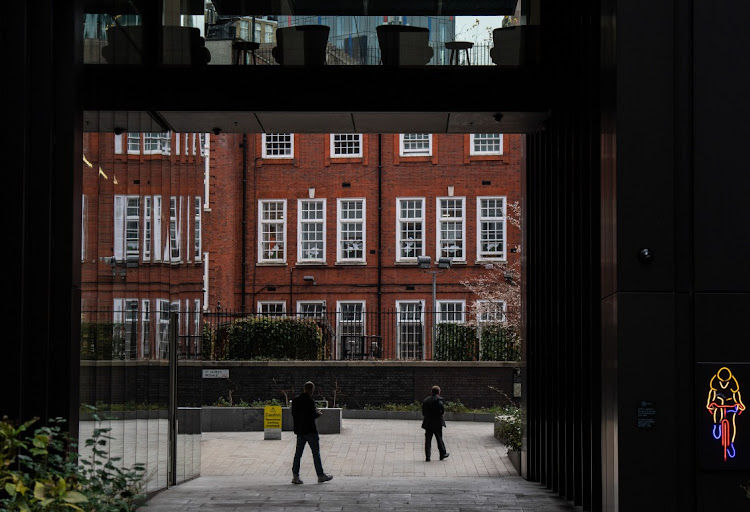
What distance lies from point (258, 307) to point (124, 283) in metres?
26.8

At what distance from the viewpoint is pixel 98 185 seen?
477 inches

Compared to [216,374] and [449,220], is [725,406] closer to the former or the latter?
[216,374]

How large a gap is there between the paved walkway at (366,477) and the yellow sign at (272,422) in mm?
285

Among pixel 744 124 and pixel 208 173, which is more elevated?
pixel 208 173

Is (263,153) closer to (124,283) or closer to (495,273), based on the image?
(495,273)

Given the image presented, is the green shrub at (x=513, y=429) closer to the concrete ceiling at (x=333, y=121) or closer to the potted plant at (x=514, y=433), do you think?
the potted plant at (x=514, y=433)

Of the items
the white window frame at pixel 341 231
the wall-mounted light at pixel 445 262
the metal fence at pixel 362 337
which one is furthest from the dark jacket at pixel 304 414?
the white window frame at pixel 341 231

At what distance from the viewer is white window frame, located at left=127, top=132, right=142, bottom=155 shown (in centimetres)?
1354

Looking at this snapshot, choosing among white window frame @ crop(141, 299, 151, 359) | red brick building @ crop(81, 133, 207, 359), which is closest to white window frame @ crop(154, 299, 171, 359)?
red brick building @ crop(81, 133, 207, 359)

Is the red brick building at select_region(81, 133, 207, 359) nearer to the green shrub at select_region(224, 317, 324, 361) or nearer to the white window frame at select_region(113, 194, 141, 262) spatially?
the white window frame at select_region(113, 194, 141, 262)

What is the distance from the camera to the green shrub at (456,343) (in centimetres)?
3219

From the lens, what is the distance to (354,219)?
40.7 meters

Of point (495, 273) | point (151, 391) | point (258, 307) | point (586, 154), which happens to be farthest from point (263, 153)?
point (586, 154)

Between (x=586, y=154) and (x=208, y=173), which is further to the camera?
(x=208, y=173)
